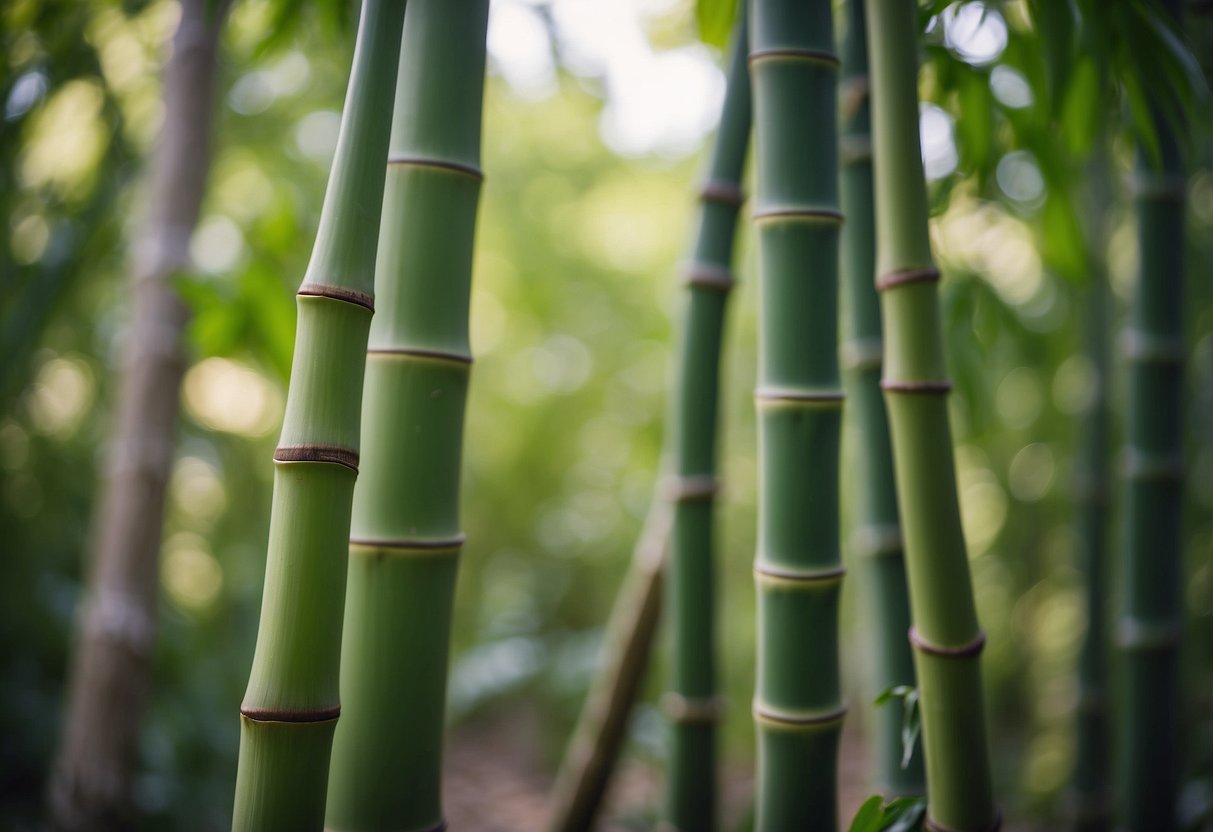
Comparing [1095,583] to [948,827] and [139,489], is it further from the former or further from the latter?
[139,489]

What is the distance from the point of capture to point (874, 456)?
0.74 meters

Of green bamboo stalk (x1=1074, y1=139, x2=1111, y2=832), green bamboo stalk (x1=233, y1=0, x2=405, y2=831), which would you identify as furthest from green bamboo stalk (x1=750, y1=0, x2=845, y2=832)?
green bamboo stalk (x1=1074, y1=139, x2=1111, y2=832)

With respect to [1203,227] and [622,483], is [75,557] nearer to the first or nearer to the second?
[622,483]

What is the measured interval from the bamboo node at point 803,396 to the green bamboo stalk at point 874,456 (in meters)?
0.19

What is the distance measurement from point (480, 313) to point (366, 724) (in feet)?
8.52

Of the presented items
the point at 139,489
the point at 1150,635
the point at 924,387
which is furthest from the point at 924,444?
the point at 139,489

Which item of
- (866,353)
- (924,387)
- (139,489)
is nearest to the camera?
(924,387)

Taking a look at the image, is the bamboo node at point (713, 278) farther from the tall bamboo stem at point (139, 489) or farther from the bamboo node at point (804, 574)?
the tall bamboo stem at point (139, 489)

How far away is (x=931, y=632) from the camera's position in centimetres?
52

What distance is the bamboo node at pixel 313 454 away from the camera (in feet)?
1.31

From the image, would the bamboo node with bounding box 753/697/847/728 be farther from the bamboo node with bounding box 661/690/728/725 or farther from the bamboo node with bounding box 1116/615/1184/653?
the bamboo node with bounding box 1116/615/1184/653

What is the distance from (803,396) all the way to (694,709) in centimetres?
40

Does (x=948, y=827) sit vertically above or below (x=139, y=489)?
below

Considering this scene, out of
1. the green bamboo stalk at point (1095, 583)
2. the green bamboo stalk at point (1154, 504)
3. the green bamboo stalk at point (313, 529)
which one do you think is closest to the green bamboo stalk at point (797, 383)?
the green bamboo stalk at point (313, 529)
